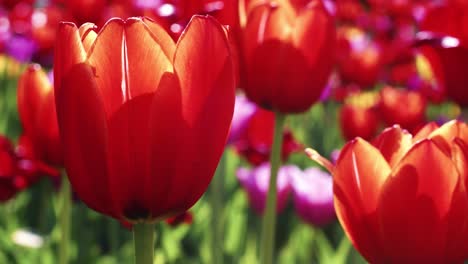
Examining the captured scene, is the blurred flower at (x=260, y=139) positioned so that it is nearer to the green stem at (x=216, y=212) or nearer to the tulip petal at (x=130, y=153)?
the green stem at (x=216, y=212)

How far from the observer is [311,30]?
0.92m

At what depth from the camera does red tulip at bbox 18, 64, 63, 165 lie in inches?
38.7

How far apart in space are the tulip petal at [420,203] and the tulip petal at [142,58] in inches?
7.7

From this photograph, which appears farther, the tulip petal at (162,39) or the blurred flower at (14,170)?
the blurred flower at (14,170)

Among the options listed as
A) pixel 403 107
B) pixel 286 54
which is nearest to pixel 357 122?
pixel 403 107

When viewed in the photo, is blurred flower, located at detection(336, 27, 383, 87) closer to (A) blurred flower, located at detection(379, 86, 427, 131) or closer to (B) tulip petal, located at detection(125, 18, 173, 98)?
(A) blurred flower, located at detection(379, 86, 427, 131)

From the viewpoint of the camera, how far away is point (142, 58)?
0.55 m

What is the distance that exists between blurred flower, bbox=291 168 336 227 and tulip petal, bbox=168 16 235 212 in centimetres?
104

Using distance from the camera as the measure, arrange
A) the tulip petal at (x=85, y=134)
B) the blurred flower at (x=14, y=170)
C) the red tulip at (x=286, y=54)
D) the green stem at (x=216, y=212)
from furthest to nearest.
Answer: the blurred flower at (x=14, y=170), the green stem at (x=216, y=212), the red tulip at (x=286, y=54), the tulip petal at (x=85, y=134)

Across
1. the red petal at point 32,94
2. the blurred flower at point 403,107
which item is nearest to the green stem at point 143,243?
the red petal at point 32,94

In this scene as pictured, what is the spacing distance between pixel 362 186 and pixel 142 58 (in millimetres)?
199

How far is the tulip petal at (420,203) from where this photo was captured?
1.99 feet

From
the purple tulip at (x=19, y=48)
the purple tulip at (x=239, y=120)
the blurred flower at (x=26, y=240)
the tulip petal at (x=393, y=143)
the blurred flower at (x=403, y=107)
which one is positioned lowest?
the purple tulip at (x=19, y=48)

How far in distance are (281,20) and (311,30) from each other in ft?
0.12
